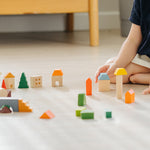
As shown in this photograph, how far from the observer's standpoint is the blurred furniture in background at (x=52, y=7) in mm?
1993

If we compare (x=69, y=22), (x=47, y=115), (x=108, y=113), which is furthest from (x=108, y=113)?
(x=69, y=22)

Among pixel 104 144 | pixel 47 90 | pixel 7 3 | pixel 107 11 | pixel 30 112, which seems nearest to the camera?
pixel 104 144

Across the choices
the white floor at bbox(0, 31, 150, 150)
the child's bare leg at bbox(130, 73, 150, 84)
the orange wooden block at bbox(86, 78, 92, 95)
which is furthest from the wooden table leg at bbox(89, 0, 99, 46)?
the orange wooden block at bbox(86, 78, 92, 95)

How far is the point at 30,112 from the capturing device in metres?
0.85

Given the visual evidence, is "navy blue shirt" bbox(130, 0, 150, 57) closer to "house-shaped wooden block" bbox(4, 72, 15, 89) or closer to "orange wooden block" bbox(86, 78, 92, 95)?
"orange wooden block" bbox(86, 78, 92, 95)

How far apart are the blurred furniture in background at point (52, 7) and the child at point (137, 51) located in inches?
35.9

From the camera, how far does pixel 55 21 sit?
2.91m

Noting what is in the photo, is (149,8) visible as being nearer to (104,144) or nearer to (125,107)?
(125,107)

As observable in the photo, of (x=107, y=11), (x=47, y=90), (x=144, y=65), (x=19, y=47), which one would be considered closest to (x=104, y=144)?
(x=47, y=90)

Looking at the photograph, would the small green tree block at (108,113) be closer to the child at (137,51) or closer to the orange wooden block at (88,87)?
the orange wooden block at (88,87)

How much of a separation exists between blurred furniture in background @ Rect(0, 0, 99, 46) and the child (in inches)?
35.9

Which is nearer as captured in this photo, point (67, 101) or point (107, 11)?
point (67, 101)

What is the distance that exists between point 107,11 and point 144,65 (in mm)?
1880

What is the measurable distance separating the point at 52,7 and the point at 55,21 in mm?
877
